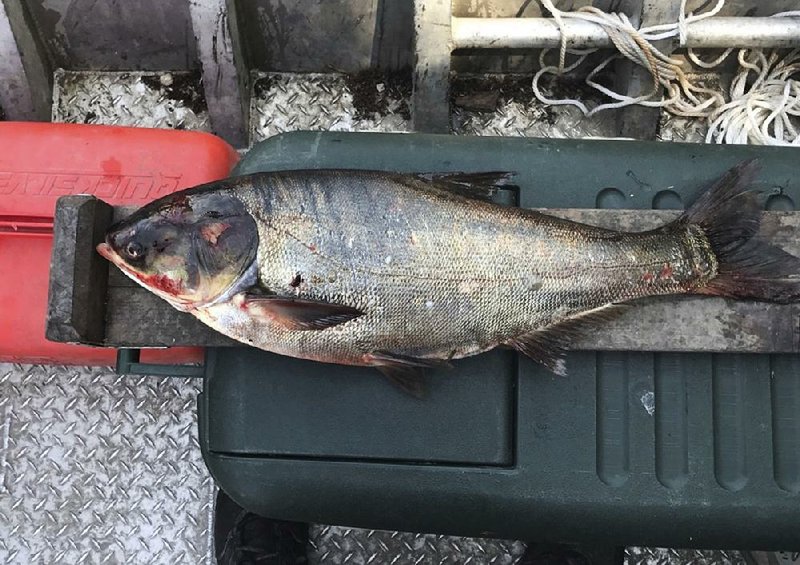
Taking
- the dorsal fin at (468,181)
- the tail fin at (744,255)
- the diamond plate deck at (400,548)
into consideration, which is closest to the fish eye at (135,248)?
the dorsal fin at (468,181)

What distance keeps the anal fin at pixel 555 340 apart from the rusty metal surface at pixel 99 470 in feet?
6.39

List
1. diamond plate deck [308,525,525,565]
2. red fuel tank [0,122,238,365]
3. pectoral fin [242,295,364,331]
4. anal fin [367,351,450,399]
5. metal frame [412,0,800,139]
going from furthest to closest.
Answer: diamond plate deck [308,525,525,565] → metal frame [412,0,800,139] → red fuel tank [0,122,238,365] → anal fin [367,351,450,399] → pectoral fin [242,295,364,331]

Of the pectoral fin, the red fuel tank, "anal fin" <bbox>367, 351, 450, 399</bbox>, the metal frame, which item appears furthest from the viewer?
the metal frame

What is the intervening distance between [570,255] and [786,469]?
1.22 m

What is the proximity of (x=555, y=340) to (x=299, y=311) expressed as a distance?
3.18ft

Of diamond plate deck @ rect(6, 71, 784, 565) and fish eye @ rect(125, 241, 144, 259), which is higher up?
fish eye @ rect(125, 241, 144, 259)

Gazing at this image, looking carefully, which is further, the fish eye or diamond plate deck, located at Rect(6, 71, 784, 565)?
diamond plate deck, located at Rect(6, 71, 784, 565)

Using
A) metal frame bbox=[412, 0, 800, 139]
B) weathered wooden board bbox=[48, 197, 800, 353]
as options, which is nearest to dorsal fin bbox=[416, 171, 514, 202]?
weathered wooden board bbox=[48, 197, 800, 353]

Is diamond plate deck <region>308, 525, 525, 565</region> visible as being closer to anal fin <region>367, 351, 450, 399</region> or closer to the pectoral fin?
anal fin <region>367, 351, 450, 399</region>

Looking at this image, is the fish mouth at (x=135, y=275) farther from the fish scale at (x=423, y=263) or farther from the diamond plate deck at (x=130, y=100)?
the diamond plate deck at (x=130, y=100)

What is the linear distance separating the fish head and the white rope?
2.03m

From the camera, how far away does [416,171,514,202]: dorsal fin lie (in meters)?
2.30

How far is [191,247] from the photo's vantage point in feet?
7.15

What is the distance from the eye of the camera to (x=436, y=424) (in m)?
2.42
